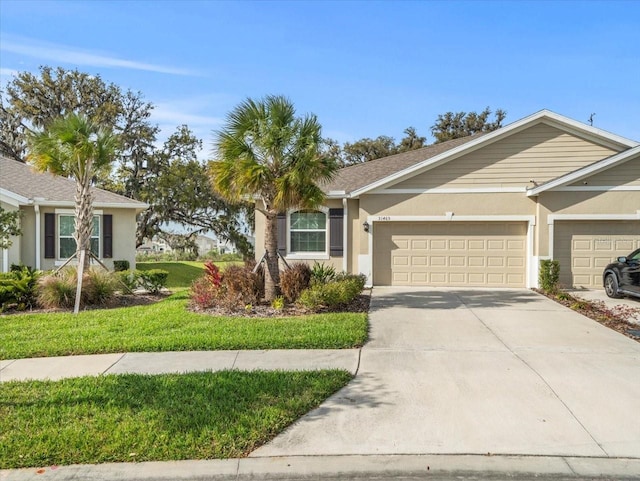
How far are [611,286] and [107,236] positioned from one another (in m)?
16.4

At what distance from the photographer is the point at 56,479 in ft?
11.3

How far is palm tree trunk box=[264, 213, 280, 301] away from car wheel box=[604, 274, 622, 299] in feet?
28.7

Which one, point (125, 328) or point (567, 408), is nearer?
point (567, 408)

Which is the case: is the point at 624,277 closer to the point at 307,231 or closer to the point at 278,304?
the point at 278,304

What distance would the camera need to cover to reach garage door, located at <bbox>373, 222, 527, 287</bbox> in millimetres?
14133

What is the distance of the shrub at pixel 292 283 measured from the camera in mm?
Answer: 10352

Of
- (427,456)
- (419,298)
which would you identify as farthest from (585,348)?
(419,298)

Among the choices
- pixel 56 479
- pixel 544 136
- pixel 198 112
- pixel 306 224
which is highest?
pixel 198 112

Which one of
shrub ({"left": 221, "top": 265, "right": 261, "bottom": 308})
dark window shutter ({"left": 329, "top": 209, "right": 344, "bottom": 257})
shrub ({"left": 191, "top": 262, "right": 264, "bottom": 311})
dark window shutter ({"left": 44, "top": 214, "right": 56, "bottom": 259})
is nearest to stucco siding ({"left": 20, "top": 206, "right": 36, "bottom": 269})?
dark window shutter ({"left": 44, "top": 214, "right": 56, "bottom": 259})

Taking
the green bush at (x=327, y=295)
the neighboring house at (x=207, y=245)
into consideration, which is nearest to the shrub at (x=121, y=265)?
the green bush at (x=327, y=295)

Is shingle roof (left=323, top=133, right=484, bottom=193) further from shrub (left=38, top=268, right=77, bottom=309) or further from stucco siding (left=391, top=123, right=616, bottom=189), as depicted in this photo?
shrub (left=38, top=268, right=77, bottom=309)

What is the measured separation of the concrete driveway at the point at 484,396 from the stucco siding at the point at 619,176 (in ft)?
21.3

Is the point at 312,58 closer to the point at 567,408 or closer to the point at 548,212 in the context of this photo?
the point at 548,212

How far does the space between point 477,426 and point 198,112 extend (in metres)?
15.9
